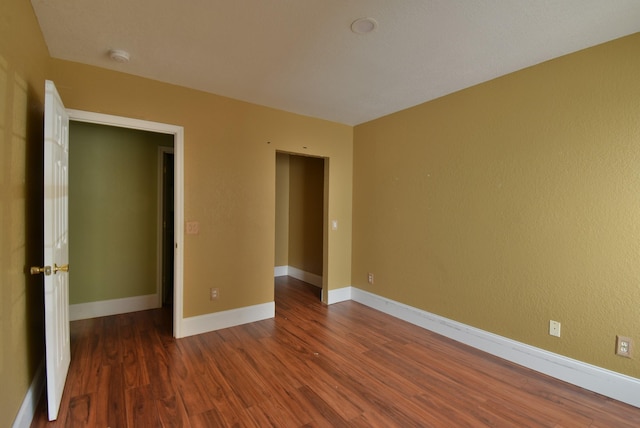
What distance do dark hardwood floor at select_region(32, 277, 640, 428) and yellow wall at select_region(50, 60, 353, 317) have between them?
0.59 meters

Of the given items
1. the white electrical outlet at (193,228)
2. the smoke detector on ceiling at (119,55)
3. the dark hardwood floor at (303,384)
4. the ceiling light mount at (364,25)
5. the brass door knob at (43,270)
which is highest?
the smoke detector on ceiling at (119,55)

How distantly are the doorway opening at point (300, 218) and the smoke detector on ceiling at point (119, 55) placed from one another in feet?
9.58

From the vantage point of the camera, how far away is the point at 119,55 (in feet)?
7.85

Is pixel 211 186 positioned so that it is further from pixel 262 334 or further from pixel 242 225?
pixel 262 334

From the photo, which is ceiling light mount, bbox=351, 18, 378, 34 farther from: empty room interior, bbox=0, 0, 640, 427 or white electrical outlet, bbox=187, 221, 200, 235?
white electrical outlet, bbox=187, 221, 200, 235

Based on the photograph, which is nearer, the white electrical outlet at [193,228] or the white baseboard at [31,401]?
the white baseboard at [31,401]

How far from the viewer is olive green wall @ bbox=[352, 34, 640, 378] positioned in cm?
216

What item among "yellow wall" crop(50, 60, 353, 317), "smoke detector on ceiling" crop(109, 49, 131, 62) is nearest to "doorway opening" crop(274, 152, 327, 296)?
"yellow wall" crop(50, 60, 353, 317)

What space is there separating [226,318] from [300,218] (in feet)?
8.70

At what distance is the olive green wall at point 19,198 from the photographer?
1472mm

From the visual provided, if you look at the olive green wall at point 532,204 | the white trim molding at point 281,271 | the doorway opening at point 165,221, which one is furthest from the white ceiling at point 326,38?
the white trim molding at point 281,271

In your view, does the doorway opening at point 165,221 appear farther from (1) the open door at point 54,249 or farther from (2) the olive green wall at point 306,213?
(2) the olive green wall at point 306,213

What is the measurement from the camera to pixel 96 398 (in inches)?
82.3

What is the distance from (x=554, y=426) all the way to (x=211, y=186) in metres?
3.37
